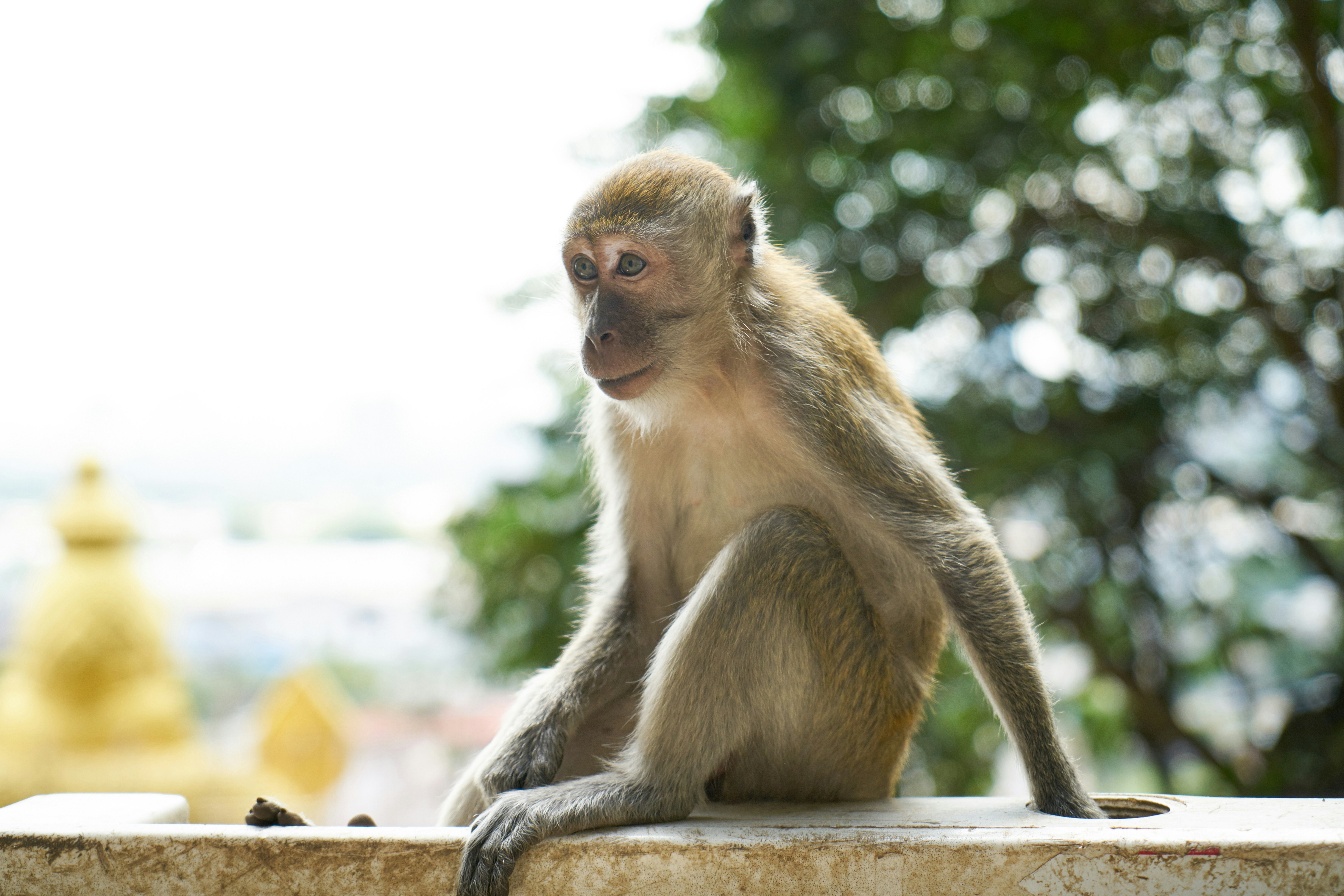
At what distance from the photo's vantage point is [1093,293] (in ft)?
24.3

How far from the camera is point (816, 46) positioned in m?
6.31

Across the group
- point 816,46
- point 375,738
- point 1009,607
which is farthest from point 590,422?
point 375,738

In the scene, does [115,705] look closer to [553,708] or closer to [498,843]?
[553,708]

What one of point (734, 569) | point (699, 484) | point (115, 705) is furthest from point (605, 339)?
point (115, 705)

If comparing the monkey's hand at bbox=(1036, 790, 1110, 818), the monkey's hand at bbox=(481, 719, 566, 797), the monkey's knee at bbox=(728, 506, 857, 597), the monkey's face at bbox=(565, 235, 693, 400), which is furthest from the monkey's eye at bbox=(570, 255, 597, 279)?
the monkey's hand at bbox=(1036, 790, 1110, 818)

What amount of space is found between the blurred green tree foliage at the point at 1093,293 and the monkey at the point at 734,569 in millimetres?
3046

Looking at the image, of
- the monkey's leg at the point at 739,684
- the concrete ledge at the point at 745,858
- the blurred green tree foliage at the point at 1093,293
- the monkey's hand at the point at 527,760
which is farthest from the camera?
the blurred green tree foliage at the point at 1093,293

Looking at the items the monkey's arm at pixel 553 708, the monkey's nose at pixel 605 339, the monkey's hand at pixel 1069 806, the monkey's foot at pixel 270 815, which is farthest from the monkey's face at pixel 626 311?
the monkey's hand at pixel 1069 806

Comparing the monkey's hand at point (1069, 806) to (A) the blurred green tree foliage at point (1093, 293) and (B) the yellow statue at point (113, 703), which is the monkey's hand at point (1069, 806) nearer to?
(A) the blurred green tree foliage at point (1093, 293)

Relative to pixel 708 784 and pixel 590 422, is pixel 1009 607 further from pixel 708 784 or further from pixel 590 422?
pixel 590 422

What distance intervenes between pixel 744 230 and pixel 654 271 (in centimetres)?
32

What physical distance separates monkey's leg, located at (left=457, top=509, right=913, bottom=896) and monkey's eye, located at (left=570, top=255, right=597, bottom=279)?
86cm

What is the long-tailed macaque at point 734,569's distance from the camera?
263 centimetres

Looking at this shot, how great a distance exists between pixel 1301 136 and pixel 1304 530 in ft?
9.00
